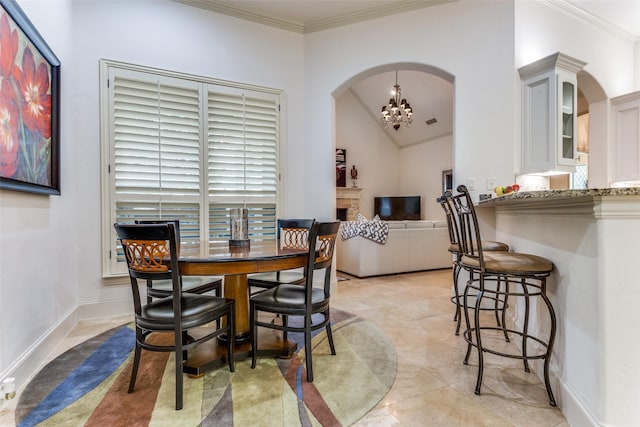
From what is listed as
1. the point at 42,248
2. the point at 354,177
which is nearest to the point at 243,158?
the point at 42,248

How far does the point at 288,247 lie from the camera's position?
7.55 ft

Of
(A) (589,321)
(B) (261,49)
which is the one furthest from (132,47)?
(A) (589,321)

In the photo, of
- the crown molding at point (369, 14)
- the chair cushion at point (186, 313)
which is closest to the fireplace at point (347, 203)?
the crown molding at point (369, 14)

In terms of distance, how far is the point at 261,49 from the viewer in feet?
12.3

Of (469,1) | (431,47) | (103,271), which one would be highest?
(469,1)

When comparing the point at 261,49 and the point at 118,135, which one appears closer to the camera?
the point at 118,135

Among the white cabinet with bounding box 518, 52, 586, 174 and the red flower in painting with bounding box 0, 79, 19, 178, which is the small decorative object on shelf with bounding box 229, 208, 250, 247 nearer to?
the red flower in painting with bounding box 0, 79, 19, 178

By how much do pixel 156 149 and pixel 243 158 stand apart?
0.86 metres

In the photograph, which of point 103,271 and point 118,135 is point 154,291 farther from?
point 118,135

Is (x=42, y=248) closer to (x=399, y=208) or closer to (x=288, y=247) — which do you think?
(x=288, y=247)

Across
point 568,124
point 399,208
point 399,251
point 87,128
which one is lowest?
point 399,251

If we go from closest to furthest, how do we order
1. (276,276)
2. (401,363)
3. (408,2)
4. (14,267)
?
1. (14,267)
2. (401,363)
3. (276,276)
4. (408,2)

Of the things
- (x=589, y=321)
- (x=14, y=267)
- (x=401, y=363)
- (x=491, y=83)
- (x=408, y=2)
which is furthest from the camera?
(x=408, y=2)

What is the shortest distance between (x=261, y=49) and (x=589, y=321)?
3786 millimetres
